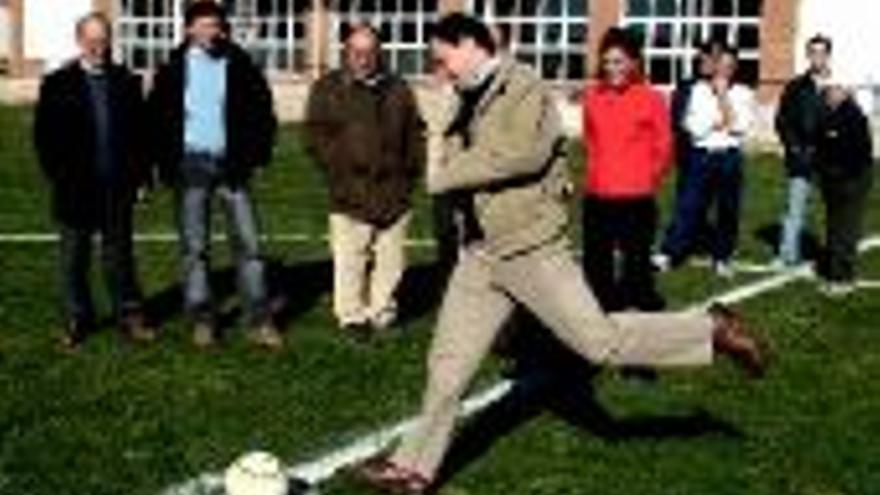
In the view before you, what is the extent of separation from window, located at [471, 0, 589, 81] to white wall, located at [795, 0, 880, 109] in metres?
3.84

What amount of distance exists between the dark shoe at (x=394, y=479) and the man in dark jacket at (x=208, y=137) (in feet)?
10.7

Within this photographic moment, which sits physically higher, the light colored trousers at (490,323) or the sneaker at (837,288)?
the light colored trousers at (490,323)

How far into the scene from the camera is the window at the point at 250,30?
132ft

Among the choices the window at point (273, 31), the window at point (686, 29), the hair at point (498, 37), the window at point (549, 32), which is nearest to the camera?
the hair at point (498, 37)

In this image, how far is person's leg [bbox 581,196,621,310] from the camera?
1345cm

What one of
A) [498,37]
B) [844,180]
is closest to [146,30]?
[844,180]

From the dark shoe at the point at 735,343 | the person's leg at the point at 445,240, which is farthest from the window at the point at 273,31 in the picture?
the dark shoe at the point at 735,343

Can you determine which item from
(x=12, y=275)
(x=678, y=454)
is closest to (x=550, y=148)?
(x=678, y=454)

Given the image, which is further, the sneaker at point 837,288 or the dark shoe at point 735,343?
the sneaker at point 837,288

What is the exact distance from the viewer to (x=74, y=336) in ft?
39.8

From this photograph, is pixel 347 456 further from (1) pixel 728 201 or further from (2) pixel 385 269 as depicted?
(1) pixel 728 201

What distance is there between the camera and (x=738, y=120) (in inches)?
643

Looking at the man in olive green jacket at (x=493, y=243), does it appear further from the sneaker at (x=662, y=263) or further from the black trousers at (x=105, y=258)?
the sneaker at (x=662, y=263)

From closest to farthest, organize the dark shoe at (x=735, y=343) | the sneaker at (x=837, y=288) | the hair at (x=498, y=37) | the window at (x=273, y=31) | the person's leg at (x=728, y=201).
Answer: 1. the hair at (x=498, y=37)
2. the dark shoe at (x=735, y=343)
3. the sneaker at (x=837, y=288)
4. the person's leg at (x=728, y=201)
5. the window at (x=273, y=31)
